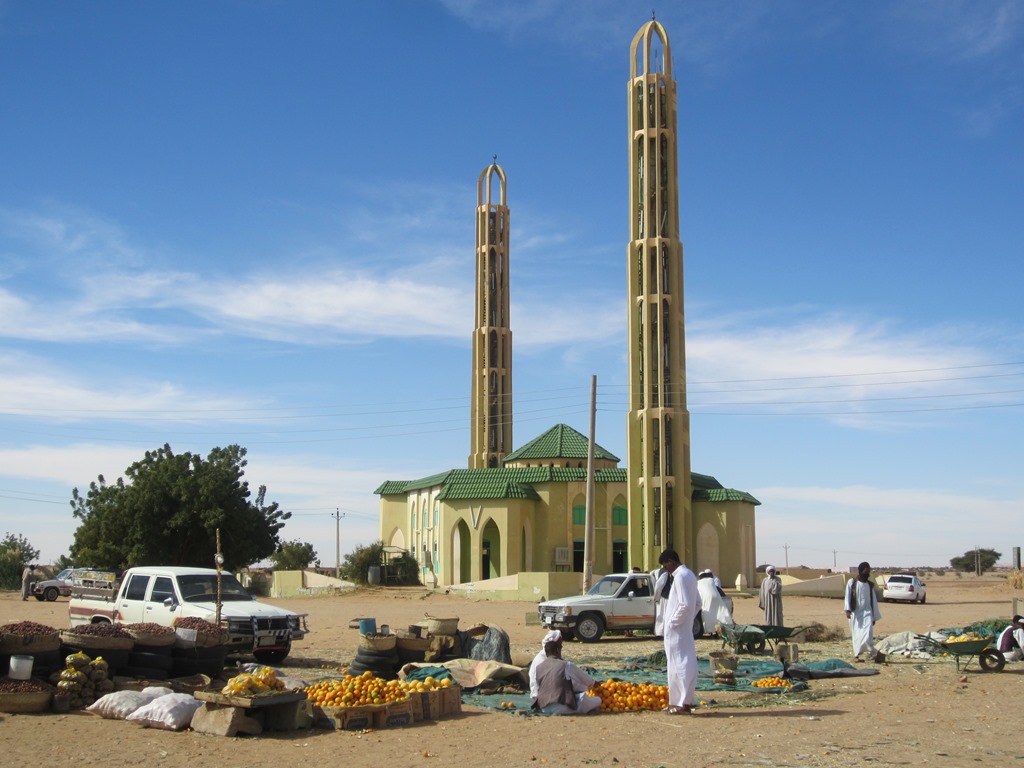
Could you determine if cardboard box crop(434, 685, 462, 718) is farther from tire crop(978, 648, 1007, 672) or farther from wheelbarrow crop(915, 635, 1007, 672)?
tire crop(978, 648, 1007, 672)

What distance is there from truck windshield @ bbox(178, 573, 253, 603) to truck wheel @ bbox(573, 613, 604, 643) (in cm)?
771

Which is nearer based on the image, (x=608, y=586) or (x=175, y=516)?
(x=608, y=586)

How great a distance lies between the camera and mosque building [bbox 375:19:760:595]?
155ft

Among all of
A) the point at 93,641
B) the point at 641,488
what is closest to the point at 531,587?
the point at 641,488

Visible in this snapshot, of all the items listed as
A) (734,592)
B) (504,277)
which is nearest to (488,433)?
(504,277)

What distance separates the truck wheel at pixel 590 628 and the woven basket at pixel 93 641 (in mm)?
11616

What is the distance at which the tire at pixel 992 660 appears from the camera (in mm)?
15453

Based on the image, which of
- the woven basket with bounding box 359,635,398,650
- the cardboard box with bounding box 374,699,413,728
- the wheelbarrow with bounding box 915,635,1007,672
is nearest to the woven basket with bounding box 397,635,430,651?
the woven basket with bounding box 359,635,398,650

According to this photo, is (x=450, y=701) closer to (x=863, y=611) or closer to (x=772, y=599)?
(x=863, y=611)

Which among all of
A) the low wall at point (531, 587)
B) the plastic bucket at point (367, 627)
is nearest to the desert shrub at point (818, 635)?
the plastic bucket at point (367, 627)

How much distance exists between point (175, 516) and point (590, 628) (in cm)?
3025

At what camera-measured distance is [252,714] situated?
421 inches

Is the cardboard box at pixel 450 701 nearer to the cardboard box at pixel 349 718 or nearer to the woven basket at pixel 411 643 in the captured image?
the cardboard box at pixel 349 718

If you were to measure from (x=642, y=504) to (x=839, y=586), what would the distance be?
8859 millimetres
